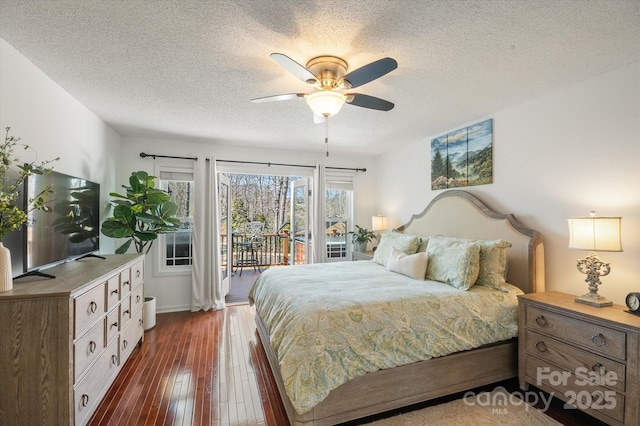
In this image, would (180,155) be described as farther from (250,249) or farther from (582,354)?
(582,354)

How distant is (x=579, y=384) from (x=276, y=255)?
6.71m

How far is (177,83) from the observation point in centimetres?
245

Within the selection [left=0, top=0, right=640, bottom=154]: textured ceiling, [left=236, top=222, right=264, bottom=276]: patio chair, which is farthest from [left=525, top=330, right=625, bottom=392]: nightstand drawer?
[left=236, top=222, right=264, bottom=276]: patio chair

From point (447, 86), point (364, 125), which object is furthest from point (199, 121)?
point (447, 86)

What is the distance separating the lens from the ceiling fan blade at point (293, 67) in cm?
164

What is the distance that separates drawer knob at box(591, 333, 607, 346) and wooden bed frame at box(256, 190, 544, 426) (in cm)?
60

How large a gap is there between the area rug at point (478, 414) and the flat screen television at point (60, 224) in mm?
2514

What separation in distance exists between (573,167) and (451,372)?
1.97m

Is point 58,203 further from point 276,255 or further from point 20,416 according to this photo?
point 276,255

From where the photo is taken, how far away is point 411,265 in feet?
9.58

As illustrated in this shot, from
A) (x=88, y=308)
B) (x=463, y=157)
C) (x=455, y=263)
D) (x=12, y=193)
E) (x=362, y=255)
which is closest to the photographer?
(x=12, y=193)

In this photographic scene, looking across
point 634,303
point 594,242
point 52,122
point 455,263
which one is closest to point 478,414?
point 455,263

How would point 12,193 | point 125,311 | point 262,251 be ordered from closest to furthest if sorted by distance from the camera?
point 12,193
point 125,311
point 262,251

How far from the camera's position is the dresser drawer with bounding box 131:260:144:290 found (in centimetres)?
279
